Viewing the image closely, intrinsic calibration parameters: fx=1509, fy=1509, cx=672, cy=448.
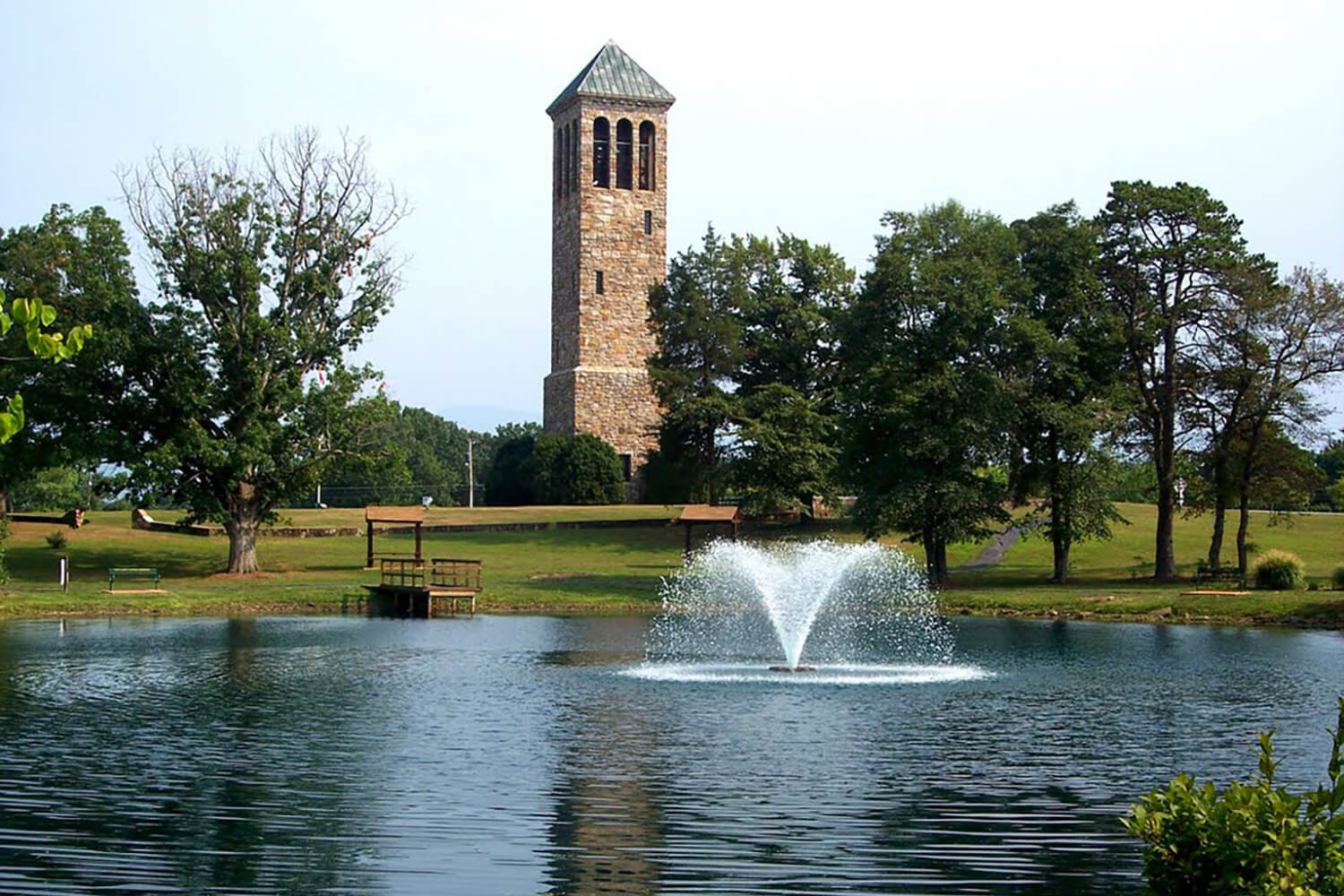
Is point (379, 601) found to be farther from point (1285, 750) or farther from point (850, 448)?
point (1285, 750)

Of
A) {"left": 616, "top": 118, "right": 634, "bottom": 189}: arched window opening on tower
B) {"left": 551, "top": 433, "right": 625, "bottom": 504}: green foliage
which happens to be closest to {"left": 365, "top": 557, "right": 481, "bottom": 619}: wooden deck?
{"left": 551, "top": 433, "right": 625, "bottom": 504}: green foliage

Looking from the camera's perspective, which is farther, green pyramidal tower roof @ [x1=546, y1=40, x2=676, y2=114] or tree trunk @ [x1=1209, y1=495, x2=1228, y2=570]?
green pyramidal tower roof @ [x1=546, y1=40, x2=676, y2=114]

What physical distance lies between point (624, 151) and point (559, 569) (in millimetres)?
40737

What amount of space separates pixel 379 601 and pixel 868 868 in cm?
3691

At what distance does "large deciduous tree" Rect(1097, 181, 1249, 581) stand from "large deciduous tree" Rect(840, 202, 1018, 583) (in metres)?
4.03

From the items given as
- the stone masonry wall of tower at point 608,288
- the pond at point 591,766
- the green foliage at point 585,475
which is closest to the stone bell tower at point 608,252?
the stone masonry wall of tower at point 608,288

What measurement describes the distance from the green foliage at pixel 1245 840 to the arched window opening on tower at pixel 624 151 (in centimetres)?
8469

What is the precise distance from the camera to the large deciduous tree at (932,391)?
169 feet

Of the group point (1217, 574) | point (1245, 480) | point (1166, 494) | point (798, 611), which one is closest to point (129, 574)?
point (798, 611)

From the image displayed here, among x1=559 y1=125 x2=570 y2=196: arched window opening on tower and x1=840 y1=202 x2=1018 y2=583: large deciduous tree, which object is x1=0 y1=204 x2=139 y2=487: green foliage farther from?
x1=559 y1=125 x2=570 y2=196: arched window opening on tower

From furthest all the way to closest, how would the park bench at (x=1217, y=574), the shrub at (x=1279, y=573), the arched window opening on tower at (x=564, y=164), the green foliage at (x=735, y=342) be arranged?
the arched window opening on tower at (x=564, y=164), the green foliage at (x=735, y=342), the park bench at (x=1217, y=574), the shrub at (x=1279, y=573)

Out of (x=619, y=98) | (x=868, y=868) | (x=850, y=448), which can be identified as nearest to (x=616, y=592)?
(x=850, y=448)

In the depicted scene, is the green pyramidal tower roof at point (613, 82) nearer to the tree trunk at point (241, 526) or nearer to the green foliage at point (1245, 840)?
the tree trunk at point (241, 526)

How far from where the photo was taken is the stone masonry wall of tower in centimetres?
8881
